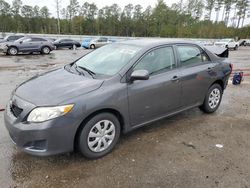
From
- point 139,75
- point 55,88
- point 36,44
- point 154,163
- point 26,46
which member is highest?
point 139,75

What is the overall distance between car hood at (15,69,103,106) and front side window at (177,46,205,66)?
175 cm

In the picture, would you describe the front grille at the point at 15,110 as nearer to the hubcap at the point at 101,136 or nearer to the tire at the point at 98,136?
the tire at the point at 98,136

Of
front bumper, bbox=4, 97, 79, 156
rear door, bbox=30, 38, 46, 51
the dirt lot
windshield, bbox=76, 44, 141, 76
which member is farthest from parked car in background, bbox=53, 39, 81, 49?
front bumper, bbox=4, 97, 79, 156

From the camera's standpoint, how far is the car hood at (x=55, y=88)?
286 cm

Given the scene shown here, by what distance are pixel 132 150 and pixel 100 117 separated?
787mm

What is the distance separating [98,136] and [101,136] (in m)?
0.05

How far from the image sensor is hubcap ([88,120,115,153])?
312cm

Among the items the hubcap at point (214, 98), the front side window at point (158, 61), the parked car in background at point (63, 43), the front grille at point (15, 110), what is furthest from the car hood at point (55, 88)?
the parked car in background at point (63, 43)

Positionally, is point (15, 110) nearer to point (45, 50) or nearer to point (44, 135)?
point (44, 135)

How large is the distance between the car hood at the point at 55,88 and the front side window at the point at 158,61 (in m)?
0.83

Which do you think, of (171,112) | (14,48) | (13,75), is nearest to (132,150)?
(171,112)

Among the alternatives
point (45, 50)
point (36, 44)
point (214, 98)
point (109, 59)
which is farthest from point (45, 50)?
point (214, 98)

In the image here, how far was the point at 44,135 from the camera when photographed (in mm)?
2723

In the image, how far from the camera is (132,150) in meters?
3.46
